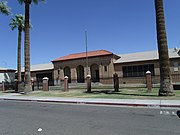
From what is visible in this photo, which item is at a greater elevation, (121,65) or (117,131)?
(121,65)

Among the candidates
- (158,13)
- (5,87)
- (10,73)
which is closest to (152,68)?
(158,13)

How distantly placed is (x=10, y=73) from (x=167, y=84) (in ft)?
128

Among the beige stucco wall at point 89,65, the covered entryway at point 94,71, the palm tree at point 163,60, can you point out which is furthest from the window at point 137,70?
the palm tree at point 163,60

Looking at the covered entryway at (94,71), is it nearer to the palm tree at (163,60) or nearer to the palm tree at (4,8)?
the palm tree at (4,8)

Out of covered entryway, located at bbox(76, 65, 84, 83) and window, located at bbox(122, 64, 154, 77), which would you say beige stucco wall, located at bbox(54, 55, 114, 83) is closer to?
covered entryway, located at bbox(76, 65, 84, 83)

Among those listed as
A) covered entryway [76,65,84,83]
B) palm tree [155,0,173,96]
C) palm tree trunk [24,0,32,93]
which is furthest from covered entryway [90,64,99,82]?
palm tree [155,0,173,96]

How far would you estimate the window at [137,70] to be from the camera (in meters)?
37.9

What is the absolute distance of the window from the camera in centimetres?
3794

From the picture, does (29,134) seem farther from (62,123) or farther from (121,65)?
(121,65)

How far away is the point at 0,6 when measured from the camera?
29.4 meters

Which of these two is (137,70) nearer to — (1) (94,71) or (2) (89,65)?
(1) (94,71)

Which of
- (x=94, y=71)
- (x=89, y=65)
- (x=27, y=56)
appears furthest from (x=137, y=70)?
(x=27, y=56)

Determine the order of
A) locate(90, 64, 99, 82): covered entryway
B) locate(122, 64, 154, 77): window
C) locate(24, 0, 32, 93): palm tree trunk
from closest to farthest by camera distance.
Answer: locate(24, 0, 32, 93): palm tree trunk, locate(122, 64, 154, 77): window, locate(90, 64, 99, 82): covered entryway

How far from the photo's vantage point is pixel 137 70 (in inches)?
1535
